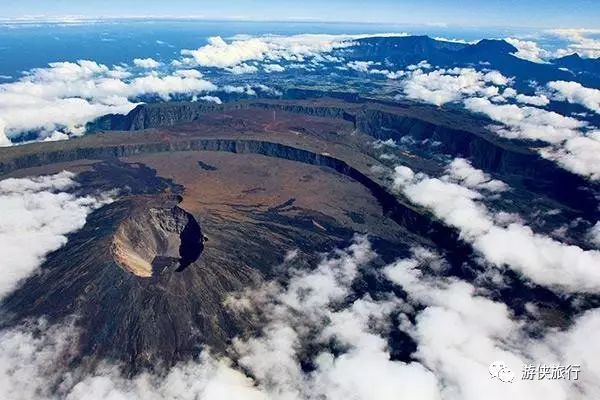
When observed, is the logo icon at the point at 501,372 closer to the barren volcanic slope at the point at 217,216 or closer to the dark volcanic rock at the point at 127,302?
the barren volcanic slope at the point at 217,216

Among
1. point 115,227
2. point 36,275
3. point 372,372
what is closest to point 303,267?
point 372,372

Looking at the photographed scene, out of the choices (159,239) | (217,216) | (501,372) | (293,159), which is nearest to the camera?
(501,372)

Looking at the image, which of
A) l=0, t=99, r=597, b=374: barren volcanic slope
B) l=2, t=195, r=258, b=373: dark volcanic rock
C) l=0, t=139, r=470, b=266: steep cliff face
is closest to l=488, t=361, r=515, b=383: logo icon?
l=0, t=99, r=597, b=374: barren volcanic slope

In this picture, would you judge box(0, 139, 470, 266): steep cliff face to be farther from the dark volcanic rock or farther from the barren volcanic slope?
the dark volcanic rock

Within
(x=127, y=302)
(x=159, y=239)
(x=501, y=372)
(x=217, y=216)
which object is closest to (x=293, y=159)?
(x=217, y=216)

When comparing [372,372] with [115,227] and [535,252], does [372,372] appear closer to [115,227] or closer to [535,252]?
[535,252]

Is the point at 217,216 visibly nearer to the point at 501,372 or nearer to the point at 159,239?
the point at 159,239

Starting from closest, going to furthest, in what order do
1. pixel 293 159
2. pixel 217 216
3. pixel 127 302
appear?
pixel 127 302
pixel 217 216
pixel 293 159
